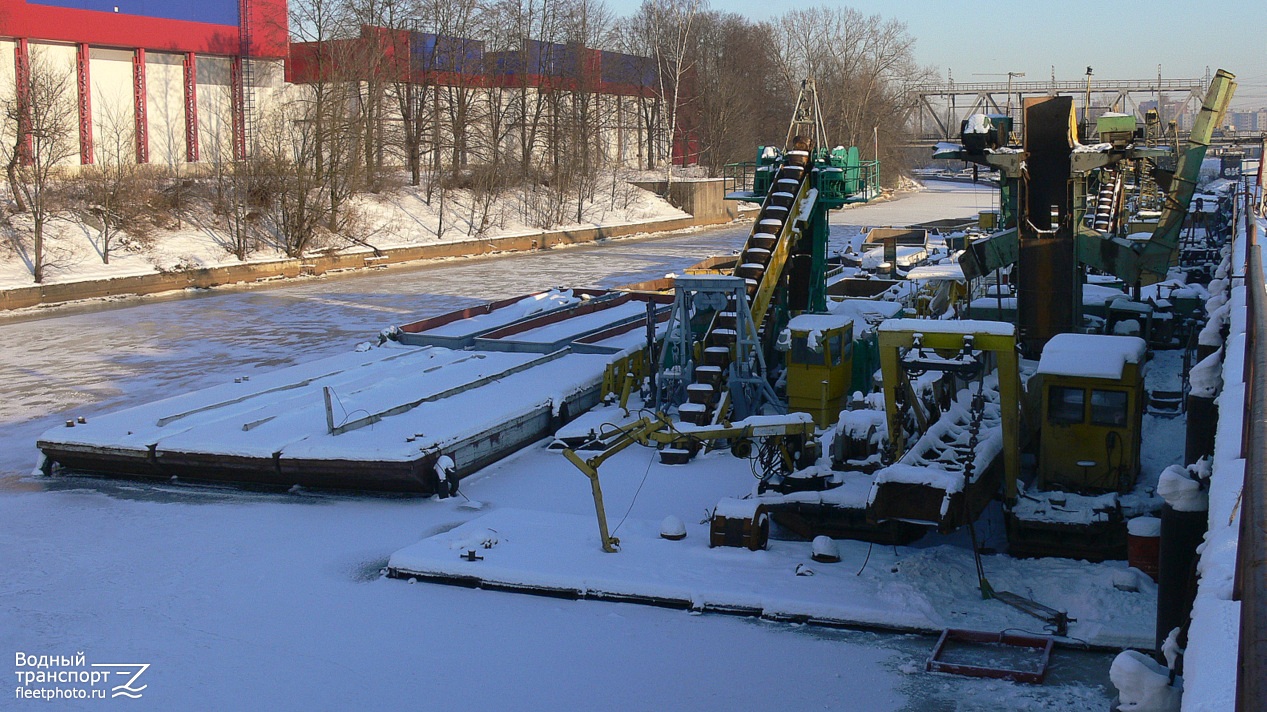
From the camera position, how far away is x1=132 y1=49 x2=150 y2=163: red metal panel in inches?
1624

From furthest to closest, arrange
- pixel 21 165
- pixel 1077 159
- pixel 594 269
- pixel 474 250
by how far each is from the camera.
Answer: pixel 474 250 < pixel 594 269 < pixel 21 165 < pixel 1077 159

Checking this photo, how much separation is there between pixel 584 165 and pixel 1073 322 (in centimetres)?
4386

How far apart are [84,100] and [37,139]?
21.7 ft

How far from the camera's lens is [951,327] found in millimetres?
10602

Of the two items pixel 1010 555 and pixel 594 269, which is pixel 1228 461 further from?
pixel 594 269

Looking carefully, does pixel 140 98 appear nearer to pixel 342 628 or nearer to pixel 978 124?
pixel 978 124

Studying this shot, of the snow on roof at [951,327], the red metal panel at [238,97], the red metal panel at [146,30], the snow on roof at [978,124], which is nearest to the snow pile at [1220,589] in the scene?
the snow on roof at [951,327]

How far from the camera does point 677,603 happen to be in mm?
10008

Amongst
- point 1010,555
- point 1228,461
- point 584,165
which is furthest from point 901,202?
point 1228,461

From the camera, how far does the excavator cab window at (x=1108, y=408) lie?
1087cm

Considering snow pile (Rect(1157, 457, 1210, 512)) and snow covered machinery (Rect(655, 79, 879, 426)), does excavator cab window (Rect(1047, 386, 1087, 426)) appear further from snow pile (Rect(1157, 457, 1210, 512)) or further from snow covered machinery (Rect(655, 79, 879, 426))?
snow pile (Rect(1157, 457, 1210, 512))

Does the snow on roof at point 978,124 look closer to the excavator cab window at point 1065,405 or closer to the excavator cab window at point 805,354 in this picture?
the excavator cab window at point 805,354

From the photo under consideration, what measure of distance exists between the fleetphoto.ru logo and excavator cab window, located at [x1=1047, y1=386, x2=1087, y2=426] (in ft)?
27.6

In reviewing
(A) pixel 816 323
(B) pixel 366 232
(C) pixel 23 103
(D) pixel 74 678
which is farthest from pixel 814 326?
(B) pixel 366 232
